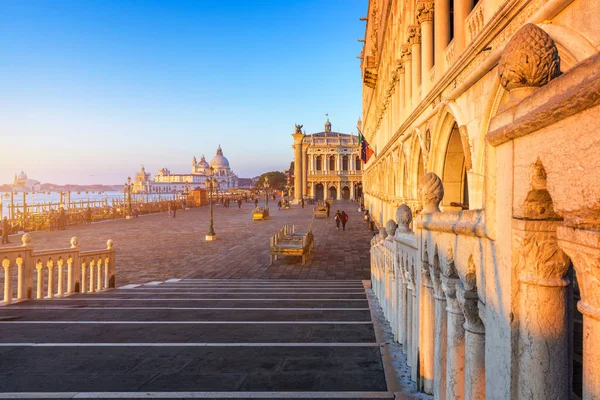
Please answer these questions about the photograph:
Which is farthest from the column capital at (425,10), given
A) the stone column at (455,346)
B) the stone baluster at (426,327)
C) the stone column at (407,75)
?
the stone column at (455,346)

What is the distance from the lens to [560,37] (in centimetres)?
472

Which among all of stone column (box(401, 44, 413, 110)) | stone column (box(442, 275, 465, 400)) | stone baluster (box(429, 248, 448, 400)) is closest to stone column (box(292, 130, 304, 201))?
stone column (box(401, 44, 413, 110))

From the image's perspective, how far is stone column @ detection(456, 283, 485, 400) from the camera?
2.18 m

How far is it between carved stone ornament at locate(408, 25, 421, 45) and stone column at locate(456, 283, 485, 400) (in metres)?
12.6

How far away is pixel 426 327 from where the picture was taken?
3102mm

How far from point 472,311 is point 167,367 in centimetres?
283

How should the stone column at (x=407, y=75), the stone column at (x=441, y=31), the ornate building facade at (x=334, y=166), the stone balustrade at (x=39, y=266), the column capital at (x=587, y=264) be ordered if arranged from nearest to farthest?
1. the column capital at (x=587, y=264)
2. the stone balustrade at (x=39, y=266)
3. the stone column at (x=441, y=31)
4. the stone column at (x=407, y=75)
5. the ornate building facade at (x=334, y=166)

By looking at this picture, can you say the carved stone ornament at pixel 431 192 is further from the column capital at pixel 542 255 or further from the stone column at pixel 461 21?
the stone column at pixel 461 21

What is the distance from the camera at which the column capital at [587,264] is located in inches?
53.2

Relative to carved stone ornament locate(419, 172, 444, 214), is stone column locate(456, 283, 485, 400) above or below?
below

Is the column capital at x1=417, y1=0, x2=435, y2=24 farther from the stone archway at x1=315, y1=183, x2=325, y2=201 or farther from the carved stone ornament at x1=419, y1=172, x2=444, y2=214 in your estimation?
the stone archway at x1=315, y1=183, x2=325, y2=201

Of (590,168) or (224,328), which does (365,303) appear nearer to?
(224,328)

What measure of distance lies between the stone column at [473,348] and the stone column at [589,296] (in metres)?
0.77

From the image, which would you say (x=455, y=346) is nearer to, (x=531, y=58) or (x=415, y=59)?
(x=531, y=58)
